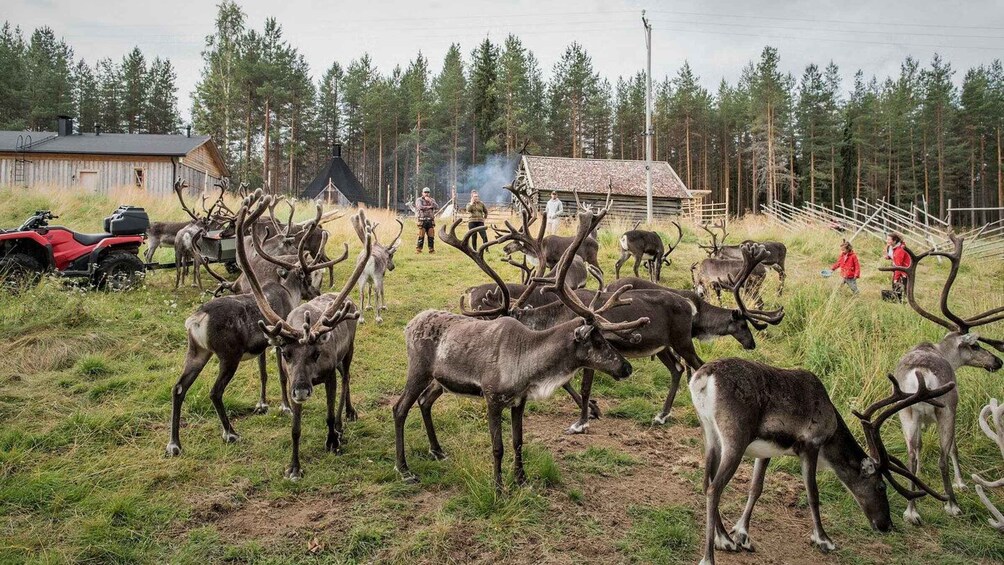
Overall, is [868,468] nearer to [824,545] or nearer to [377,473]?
[824,545]

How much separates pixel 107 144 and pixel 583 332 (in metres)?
35.2

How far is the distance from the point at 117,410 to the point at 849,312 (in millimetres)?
9669

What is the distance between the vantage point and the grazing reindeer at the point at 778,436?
386cm

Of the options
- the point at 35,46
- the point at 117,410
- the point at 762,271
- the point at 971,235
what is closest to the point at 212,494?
the point at 117,410

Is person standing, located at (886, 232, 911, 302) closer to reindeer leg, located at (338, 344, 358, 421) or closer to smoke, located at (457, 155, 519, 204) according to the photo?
reindeer leg, located at (338, 344, 358, 421)

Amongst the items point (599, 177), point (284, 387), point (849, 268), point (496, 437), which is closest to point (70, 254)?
point (284, 387)

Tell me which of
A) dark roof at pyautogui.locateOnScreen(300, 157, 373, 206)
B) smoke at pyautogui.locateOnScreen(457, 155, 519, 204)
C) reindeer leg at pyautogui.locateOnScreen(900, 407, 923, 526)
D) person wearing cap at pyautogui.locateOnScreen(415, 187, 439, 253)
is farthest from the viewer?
smoke at pyautogui.locateOnScreen(457, 155, 519, 204)

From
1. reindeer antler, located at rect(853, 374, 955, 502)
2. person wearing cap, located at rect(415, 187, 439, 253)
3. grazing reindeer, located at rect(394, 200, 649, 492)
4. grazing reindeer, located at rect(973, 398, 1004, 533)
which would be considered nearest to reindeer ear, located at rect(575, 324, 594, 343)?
grazing reindeer, located at rect(394, 200, 649, 492)

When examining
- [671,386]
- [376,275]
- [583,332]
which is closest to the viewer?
[583,332]

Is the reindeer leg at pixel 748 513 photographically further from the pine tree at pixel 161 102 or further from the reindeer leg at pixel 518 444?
the pine tree at pixel 161 102

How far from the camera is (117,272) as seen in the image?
34.7ft

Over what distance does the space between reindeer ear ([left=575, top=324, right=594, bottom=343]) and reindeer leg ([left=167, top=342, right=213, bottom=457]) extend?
3.49 m

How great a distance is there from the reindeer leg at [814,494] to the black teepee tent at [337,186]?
3693cm

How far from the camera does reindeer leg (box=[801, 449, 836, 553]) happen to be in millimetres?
4047
